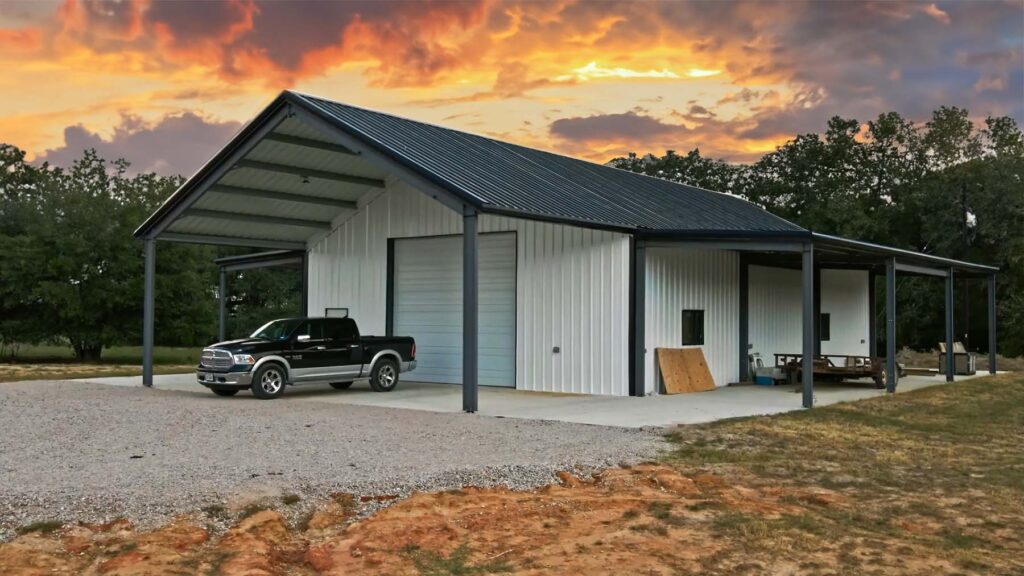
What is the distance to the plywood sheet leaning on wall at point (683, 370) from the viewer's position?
19.1m

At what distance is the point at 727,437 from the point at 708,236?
21.7 feet

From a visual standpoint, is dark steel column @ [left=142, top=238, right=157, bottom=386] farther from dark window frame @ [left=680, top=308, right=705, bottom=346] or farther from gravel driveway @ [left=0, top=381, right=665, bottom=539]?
dark window frame @ [left=680, top=308, right=705, bottom=346]

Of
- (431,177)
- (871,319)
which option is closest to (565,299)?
(431,177)

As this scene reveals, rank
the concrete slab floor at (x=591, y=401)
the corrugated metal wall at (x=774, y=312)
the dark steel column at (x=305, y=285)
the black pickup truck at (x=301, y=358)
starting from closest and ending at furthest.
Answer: the concrete slab floor at (x=591, y=401) < the black pickup truck at (x=301, y=358) < the corrugated metal wall at (x=774, y=312) < the dark steel column at (x=305, y=285)

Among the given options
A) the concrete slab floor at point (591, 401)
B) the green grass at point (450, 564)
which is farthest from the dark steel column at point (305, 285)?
the green grass at point (450, 564)

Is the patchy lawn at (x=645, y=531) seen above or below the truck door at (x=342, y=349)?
below

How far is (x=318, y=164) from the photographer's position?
2050cm

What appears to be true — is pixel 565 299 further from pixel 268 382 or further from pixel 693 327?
pixel 268 382

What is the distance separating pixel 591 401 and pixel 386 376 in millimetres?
4485

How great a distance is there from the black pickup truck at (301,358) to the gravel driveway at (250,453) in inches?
37.7

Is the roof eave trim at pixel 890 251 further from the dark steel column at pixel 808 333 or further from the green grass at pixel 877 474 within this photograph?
the green grass at pixel 877 474

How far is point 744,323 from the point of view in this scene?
22.4 metres

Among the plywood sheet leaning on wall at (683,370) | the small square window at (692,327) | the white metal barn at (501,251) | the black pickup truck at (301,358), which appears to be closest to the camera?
the black pickup truck at (301,358)

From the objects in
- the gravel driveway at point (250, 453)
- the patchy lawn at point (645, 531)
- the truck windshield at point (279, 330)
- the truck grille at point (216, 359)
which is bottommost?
the patchy lawn at point (645, 531)
